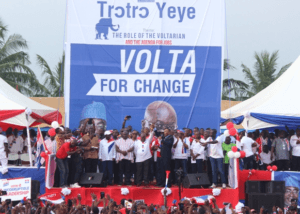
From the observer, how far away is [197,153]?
13.5 meters

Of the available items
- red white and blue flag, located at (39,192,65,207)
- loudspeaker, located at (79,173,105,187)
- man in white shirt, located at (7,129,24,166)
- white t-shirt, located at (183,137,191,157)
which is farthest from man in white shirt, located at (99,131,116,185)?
man in white shirt, located at (7,129,24,166)

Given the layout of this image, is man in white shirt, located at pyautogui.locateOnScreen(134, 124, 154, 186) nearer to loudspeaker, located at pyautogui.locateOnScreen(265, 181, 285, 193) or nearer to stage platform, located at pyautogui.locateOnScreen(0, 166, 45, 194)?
stage platform, located at pyautogui.locateOnScreen(0, 166, 45, 194)

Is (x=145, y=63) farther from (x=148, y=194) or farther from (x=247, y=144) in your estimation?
(x=148, y=194)

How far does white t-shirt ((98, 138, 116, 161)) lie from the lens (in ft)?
44.3

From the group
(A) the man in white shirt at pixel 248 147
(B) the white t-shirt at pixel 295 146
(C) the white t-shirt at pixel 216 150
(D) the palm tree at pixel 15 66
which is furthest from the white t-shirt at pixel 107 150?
(D) the palm tree at pixel 15 66

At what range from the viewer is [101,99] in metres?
16.2

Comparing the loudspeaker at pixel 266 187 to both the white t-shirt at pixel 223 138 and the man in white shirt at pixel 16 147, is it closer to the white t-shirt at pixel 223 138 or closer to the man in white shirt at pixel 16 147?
the white t-shirt at pixel 223 138

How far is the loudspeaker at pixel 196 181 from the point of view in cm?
1289

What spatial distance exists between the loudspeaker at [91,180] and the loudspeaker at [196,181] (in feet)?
7.56

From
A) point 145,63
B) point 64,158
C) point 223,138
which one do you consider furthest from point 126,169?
point 145,63

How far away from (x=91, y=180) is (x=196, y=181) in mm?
2811

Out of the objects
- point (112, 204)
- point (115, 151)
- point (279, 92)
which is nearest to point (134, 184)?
point (115, 151)

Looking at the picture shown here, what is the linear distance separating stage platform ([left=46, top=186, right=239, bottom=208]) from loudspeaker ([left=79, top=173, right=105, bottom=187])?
0.18 meters

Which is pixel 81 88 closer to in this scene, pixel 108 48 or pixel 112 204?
pixel 108 48
